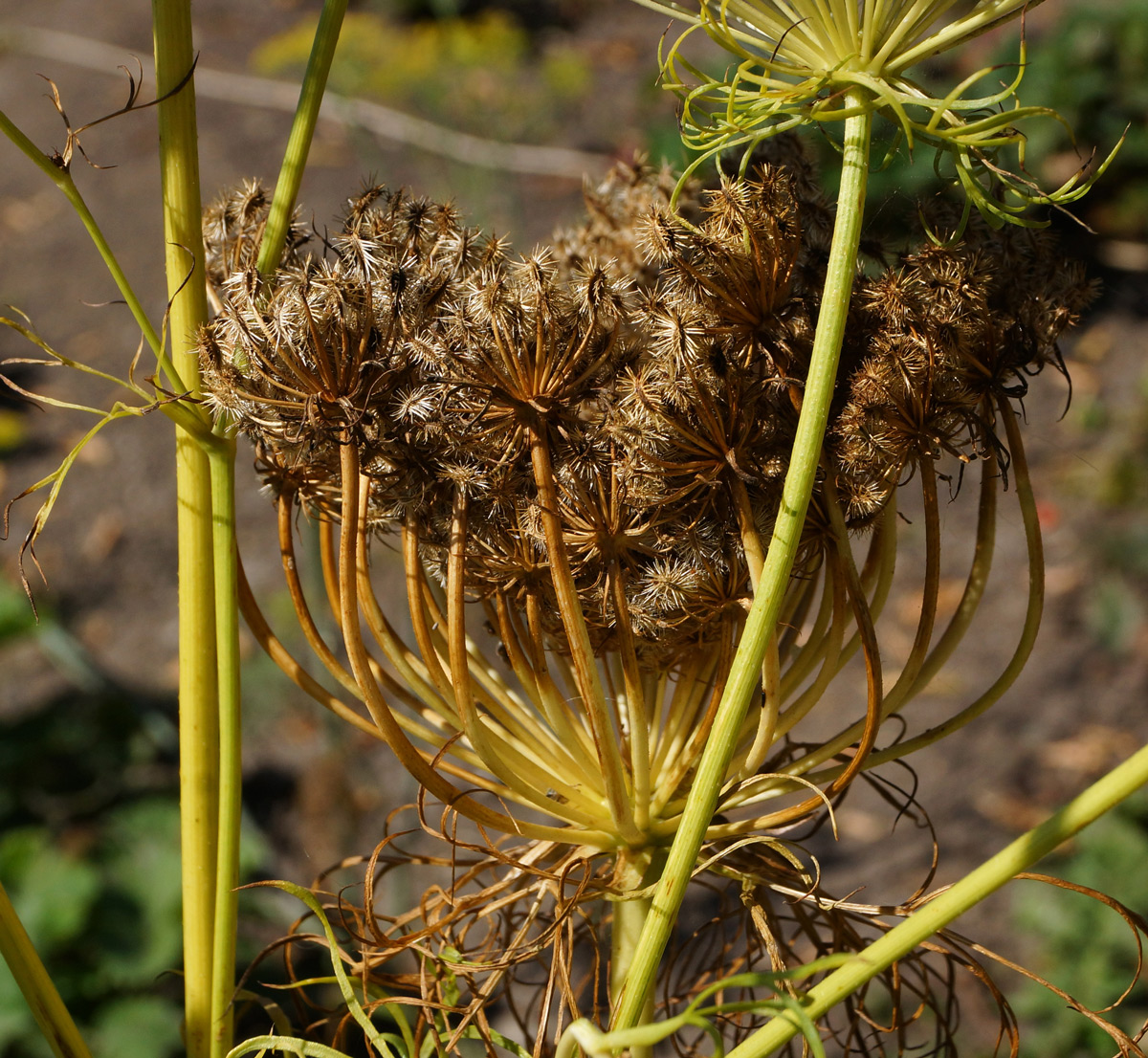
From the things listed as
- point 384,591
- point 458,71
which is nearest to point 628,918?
point 384,591

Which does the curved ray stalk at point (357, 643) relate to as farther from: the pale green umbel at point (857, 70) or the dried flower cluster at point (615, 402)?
the pale green umbel at point (857, 70)

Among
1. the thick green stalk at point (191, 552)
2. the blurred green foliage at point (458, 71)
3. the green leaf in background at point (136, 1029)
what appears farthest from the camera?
the blurred green foliage at point (458, 71)

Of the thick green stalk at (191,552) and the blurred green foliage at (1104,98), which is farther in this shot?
the blurred green foliage at (1104,98)

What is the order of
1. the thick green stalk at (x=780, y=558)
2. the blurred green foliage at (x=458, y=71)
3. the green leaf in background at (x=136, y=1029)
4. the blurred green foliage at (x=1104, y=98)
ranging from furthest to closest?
the blurred green foliage at (x=1104, y=98) → the blurred green foliage at (x=458, y=71) → the green leaf in background at (x=136, y=1029) → the thick green stalk at (x=780, y=558)

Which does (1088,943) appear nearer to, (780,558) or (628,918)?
(628,918)

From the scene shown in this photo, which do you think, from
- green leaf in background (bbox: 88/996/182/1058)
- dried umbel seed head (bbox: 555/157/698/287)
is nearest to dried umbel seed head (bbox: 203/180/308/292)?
dried umbel seed head (bbox: 555/157/698/287)

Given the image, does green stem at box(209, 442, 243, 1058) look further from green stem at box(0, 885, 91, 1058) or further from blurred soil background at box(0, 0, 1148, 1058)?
blurred soil background at box(0, 0, 1148, 1058)

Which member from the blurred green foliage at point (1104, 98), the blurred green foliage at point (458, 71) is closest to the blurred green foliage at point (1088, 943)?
the blurred green foliage at point (1104, 98)
